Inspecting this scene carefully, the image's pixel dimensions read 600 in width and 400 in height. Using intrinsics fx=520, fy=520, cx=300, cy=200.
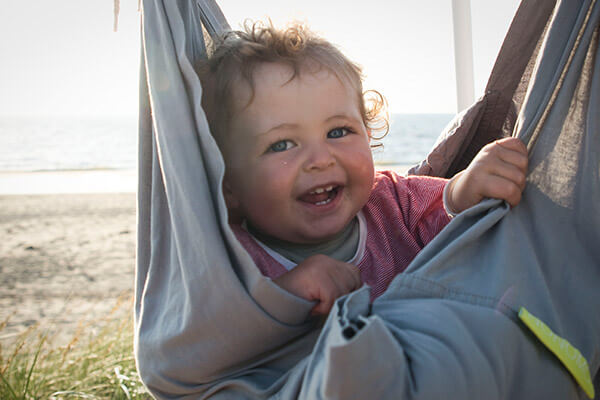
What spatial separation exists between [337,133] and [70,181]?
1711 cm

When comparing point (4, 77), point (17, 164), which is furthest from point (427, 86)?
point (4, 77)

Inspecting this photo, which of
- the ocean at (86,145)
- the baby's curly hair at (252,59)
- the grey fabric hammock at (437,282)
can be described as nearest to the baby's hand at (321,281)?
the grey fabric hammock at (437,282)

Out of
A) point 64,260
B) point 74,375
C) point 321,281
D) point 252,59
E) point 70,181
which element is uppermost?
point 252,59

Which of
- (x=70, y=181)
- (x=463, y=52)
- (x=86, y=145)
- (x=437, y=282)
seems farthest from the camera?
(x=86, y=145)

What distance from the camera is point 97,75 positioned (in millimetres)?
34812

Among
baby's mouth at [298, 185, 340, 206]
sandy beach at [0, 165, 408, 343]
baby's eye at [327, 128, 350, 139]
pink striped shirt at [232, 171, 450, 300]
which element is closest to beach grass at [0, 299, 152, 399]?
sandy beach at [0, 165, 408, 343]

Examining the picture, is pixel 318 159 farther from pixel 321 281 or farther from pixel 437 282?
pixel 437 282

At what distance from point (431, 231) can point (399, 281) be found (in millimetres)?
589

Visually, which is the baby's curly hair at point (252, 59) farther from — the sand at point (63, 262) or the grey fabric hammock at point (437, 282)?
the sand at point (63, 262)

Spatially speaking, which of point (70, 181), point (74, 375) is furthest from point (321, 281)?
point (70, 181)

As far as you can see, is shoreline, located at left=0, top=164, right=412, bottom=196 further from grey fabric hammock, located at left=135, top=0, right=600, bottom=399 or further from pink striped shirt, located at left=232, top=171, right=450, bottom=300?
grey fabric hammock, located at left=135, top=0, right=600, bottom=399

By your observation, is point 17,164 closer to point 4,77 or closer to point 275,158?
point 4,77

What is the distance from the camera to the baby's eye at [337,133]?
1.35 m

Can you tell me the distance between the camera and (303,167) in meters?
1.24
